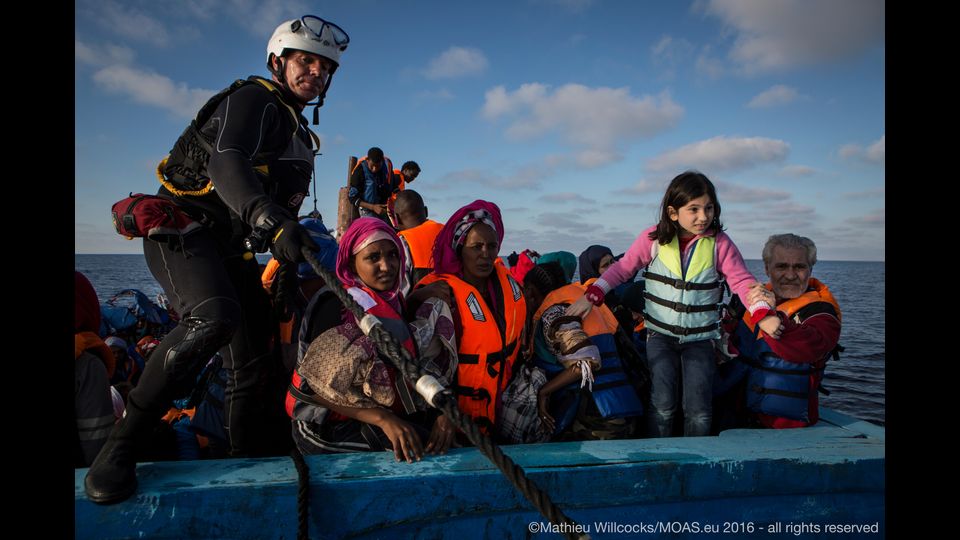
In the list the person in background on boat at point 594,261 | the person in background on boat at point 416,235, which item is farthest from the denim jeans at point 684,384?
the person in background on boat at point 416,235

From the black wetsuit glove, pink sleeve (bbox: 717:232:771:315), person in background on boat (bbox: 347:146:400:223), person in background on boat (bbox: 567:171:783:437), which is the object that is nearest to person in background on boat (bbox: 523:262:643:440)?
person in background on boat (bbox: 567:171:783:437)

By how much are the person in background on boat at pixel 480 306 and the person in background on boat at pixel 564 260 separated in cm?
75

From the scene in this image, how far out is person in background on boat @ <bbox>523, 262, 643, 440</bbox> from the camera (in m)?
2.98

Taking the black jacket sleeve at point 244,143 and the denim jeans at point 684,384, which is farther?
the denim jeans at point 684,384

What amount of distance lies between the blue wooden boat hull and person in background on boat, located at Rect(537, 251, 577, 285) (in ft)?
5.29

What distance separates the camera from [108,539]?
185 centimetres

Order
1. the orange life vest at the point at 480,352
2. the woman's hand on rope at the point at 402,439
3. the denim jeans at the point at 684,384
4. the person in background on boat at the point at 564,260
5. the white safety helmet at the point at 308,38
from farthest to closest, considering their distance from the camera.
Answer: the person in background on boat at the point at 564,260 → the denim jeans at the point at 684,384 → the orange life vest at the point at 480,352 → the white safety helmet at the point at 308,38 → the woman's hand on rope at the point at 402,439

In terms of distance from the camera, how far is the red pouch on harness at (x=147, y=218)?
2.31m

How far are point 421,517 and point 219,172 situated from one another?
5.95 ft

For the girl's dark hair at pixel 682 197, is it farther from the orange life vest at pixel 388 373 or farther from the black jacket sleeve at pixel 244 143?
the black jacket sleeve at pixel 244 143

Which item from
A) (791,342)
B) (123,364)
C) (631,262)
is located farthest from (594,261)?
(123,364)

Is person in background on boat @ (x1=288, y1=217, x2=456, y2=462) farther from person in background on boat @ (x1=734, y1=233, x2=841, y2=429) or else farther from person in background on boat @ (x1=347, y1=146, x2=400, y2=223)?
person in background on boat @ (x1=347, y1=146, x2=400, y2=223)

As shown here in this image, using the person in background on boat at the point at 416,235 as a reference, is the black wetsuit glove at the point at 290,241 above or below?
below

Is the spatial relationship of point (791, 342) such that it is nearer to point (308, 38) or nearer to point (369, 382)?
point (369, 382)
